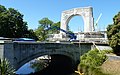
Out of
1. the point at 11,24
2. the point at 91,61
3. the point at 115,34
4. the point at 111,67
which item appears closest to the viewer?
the point at 111,67

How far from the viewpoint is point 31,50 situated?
133 feet

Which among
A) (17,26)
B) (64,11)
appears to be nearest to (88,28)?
(64,11)

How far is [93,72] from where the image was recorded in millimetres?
36562

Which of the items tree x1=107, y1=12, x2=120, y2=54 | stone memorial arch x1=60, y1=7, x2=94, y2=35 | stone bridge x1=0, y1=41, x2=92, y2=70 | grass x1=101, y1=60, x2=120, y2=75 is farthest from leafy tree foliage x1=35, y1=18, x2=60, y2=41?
grass x1=101, y1=60, x2=120, y2=75

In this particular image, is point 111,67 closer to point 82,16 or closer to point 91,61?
point 91,61

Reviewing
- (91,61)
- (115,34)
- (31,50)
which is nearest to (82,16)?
(115,34)

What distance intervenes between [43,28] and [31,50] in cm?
6310

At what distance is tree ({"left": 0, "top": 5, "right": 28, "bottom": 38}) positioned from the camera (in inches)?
2410

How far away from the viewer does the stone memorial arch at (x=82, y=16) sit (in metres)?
86.2

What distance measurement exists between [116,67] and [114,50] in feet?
34.4

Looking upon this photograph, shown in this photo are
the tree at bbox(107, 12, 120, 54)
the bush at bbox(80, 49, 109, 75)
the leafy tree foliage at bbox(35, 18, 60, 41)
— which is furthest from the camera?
the leafy tree foliage at bbox(35, 18, 60, 41)

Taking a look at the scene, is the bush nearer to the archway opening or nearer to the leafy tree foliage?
the archway opening

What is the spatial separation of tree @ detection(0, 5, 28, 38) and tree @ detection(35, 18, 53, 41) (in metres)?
30.6

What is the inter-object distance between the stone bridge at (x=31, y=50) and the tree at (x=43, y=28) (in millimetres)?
48646
